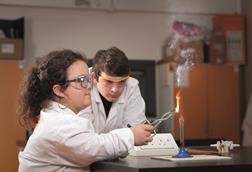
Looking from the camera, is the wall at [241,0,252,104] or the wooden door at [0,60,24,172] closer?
the wooden door at [0,60,24,172]

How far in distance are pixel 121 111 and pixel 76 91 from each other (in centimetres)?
102

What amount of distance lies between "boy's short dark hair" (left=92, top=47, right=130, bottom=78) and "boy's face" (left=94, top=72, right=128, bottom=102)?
0.07 feet

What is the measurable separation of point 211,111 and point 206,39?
0.85 m

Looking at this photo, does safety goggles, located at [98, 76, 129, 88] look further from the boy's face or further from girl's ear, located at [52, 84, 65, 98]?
girl's ear, located at [52, 84, 65, 98]

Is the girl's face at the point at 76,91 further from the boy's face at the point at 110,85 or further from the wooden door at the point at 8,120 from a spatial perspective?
the wooden door at the point at 8,120

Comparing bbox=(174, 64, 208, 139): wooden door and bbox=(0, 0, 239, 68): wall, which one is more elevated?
bbox=(0, 0, 239, 68): wall

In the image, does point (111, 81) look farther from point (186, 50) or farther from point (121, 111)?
point (186, 50)

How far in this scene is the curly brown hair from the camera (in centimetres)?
184

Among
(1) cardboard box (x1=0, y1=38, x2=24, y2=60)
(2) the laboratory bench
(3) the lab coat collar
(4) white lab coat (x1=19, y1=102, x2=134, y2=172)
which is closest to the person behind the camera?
(2) the laboratory bench

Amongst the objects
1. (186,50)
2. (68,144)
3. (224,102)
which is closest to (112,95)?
(68,144)

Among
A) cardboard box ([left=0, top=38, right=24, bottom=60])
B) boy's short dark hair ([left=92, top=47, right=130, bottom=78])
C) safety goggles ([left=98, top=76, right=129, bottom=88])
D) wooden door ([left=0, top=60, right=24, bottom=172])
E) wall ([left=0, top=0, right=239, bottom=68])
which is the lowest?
wooden door ([left=0, top=60, right=24, bottom=172])

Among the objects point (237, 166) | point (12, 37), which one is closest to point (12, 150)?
point (12, 37)

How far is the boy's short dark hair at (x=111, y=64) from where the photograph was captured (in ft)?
8.69

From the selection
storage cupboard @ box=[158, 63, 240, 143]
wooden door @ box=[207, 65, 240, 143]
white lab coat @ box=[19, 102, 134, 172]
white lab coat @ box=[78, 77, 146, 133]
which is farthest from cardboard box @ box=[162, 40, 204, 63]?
white lab coat @ box=[19, 102, 134, 172]
